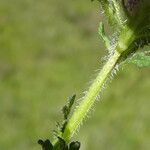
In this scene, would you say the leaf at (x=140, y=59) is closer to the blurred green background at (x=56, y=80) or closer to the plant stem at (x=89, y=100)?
the plant stem at (x=89, y=100)

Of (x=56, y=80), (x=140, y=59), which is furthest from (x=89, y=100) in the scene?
(x=56, y=80)

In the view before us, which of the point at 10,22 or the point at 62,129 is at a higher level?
the point at 62,129

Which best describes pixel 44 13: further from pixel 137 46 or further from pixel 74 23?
pixel 137 46

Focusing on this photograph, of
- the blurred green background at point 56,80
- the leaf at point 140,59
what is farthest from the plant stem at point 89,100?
the blurred green background at point 56,80

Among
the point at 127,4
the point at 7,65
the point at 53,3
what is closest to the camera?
the point at 127,4

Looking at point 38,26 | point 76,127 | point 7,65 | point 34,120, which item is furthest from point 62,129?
point 38,26
